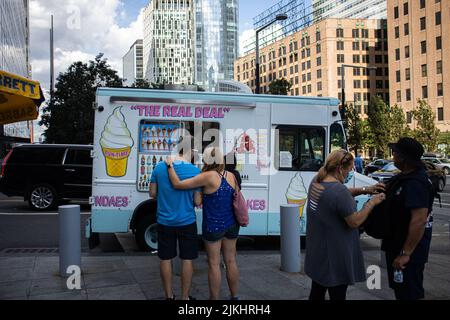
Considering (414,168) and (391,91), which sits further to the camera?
(391,91)

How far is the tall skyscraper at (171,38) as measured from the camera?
494 feet

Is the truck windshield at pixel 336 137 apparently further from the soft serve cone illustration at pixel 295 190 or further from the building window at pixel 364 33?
the building window at pixel 364 33

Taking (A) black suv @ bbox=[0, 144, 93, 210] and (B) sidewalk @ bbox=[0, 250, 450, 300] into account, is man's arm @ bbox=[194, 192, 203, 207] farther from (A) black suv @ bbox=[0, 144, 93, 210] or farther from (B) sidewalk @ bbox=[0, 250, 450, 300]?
(A) black suv @ bbox=[0, 144, 93, 210]

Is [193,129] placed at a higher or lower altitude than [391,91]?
lower

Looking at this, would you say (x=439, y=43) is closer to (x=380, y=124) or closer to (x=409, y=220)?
(x=380, y=124)

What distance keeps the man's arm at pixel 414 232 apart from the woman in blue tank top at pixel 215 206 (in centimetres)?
171

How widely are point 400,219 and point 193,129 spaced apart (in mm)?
4749

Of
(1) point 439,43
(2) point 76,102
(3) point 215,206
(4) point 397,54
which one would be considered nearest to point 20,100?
(3) point 215,206

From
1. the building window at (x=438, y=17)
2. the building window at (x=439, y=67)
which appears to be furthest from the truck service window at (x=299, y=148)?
the building window at (x=438, y=17)

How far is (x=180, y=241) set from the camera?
4496mm

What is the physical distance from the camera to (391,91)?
76188 mm

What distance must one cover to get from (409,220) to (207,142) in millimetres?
4668
